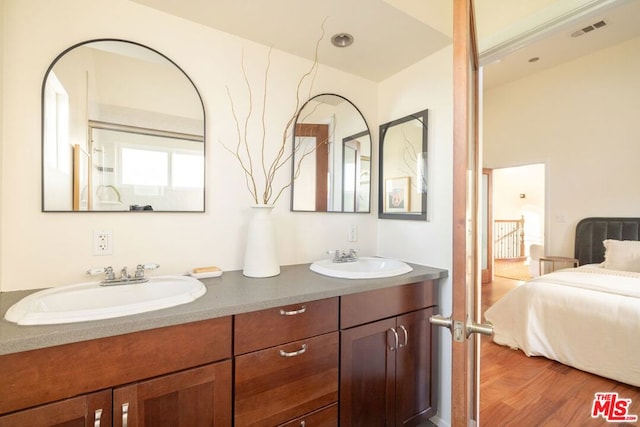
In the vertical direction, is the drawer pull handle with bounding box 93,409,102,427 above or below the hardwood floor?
above

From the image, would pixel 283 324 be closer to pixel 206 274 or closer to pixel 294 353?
pixel 294 353

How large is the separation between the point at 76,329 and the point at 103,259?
60cm

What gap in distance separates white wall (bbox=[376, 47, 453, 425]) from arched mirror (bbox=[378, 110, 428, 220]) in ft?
0.15

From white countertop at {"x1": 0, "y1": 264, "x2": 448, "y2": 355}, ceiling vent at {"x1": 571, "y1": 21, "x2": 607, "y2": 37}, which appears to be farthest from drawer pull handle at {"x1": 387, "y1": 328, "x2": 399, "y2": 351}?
ceiling vent at {"x1": 571, "y1": 21, "x2": 607, "y2": 37}

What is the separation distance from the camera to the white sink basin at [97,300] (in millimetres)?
844

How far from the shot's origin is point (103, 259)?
1.31 m

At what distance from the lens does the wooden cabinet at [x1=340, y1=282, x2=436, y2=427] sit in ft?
4.33

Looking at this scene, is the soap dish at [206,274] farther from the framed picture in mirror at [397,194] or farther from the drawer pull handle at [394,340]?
the framed picture in mirror at [397,194]

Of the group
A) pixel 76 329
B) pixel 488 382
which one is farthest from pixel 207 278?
pixel 488 382

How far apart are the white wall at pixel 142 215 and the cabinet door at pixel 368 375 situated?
2.17 feet

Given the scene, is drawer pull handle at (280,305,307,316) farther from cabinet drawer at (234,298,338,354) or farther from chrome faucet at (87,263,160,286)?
chrome faucet at (87,263,160,286)

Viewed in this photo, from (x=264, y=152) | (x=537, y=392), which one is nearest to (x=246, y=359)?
(x=264, y=152)

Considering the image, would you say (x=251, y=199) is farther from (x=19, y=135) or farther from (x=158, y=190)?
(x=19, y=135)

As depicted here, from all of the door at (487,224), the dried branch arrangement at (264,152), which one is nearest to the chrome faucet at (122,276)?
the dried branch arrangement at (264,152)
